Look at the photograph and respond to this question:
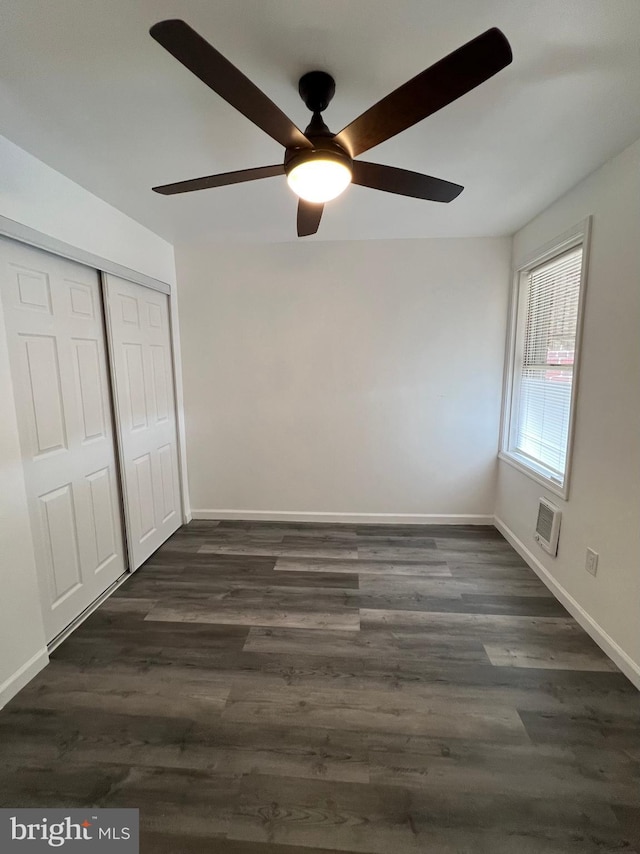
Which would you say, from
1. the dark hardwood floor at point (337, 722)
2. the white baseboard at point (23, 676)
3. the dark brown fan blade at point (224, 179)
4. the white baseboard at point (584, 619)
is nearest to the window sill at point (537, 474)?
the white baseboard at point (584, 619)

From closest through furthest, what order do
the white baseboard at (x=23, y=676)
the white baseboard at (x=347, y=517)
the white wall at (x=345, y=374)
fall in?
the white baseboard at (x=23, y=676) → the white wall at (x=345, y=374) → the white baseboard at (x=347, y=517)

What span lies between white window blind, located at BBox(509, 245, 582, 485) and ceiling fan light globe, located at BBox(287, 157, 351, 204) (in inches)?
67.8

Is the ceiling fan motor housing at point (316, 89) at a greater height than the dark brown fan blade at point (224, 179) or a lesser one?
greater

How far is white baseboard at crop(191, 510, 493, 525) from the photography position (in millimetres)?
3385

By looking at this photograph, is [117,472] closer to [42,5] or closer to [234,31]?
[42,5]

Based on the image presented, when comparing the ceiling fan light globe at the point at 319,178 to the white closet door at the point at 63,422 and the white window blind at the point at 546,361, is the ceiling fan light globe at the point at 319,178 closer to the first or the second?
the white closet door at the point at 63,422

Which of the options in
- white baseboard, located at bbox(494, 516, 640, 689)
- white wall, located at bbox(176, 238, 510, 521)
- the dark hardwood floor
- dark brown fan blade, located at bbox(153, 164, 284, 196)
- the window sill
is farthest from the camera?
white wall, located at bbox(176, 238, 510, 521)

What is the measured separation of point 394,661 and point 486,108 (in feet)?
8.38

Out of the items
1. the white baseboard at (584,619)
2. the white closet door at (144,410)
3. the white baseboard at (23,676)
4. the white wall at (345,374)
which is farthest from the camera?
the white wall at (345,374)

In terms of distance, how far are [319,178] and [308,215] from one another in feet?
1.53

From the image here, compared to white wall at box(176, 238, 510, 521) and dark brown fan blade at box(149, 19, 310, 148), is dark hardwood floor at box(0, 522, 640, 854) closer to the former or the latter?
white wall at box(176, 238, 510, 521)

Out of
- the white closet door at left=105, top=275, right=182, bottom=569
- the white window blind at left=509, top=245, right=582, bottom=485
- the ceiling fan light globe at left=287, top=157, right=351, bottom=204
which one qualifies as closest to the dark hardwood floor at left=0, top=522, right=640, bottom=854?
the white closet door at left=105, top=275, right=182, bottom=569

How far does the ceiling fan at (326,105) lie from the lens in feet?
2.85

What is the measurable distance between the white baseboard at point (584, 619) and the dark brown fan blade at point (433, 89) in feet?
7.99
